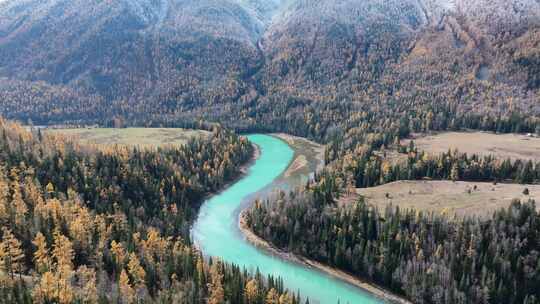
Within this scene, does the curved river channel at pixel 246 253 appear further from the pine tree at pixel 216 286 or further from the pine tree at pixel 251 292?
the pine tree at pixel 251 292

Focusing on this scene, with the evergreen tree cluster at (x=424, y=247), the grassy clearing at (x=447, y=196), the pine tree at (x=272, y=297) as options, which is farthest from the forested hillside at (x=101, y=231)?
the grassy clearing at (x=447, y=196)

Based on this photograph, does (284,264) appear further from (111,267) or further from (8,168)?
(8,168)

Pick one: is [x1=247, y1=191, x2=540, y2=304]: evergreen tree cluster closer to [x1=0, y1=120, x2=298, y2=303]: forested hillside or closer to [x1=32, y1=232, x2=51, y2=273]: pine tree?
[x1=0, y1=120, x2=298, y2=303]: forested hillside

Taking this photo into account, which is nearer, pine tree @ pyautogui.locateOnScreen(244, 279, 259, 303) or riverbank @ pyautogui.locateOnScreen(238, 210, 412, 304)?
pine tree @ pyautogui.locateOnScreen(244, 279, 259, 303)

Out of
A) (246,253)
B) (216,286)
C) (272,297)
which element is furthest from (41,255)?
(246,253)

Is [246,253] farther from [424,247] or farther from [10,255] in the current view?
[10,255]

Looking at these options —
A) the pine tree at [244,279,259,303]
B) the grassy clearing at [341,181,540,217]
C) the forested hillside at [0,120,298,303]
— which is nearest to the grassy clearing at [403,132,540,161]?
the grassy clearing at [341,181,540,217]
